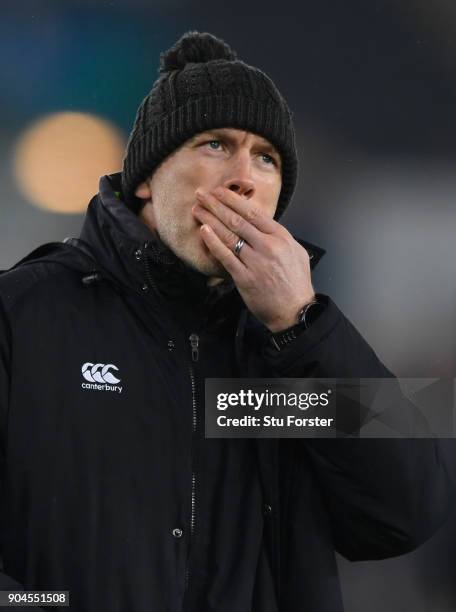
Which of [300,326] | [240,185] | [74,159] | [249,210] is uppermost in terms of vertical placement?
[74,159]

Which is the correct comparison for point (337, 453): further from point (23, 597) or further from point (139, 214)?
point (139, 214)

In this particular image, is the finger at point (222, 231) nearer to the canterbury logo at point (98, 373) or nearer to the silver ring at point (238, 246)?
the silver ring at point (238, 246)

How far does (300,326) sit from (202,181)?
452 mm

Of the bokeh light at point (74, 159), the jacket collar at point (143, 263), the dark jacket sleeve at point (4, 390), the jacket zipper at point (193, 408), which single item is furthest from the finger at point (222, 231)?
the bokeh light at point (74, 159)

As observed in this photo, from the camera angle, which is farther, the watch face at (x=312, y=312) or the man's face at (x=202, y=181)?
the man's face at (x=202, y=181)

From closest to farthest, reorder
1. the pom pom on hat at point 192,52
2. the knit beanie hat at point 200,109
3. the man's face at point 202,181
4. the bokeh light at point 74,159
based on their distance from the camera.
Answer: the man's face at point 202,181 < the knit beanie hat at point 200,109 < the pom pom on hat at point 192,52 < the bokeh light at point 74,159

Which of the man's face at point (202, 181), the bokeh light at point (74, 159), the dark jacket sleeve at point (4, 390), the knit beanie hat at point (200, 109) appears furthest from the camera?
the bokeh light at point (74, 159)

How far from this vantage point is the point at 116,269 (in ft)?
5.22

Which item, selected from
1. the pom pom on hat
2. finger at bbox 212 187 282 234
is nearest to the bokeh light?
the pom pom on hat

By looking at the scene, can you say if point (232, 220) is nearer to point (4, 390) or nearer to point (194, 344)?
point (194, 344)

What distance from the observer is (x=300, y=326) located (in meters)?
1.45

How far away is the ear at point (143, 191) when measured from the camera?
185 cm

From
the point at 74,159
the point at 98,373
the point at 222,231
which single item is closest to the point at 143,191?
the point at 222,231

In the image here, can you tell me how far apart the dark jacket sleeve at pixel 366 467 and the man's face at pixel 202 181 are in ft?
1.05
